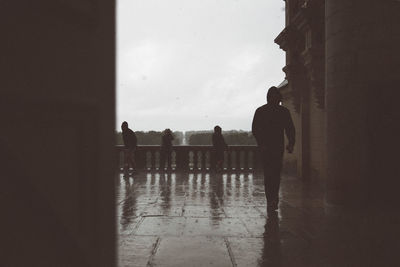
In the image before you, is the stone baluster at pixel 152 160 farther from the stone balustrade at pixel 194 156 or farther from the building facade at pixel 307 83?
the building facade at pixel 307 83

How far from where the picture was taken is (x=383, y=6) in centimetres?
640

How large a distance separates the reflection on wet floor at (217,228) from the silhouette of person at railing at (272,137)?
415mm

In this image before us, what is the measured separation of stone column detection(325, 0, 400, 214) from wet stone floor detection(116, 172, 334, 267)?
820 millimetres

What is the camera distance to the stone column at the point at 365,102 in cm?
639

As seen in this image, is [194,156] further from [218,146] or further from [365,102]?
[365,102]

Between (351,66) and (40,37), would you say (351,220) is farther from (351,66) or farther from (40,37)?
(40,37)

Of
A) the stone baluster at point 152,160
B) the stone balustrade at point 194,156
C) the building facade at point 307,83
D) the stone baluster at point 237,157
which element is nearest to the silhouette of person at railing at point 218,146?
the stone balustrade at point 194,156

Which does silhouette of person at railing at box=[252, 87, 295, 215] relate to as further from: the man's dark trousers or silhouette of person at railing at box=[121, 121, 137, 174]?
silhouette of person at railing at box=[121, 121, 137, 174]

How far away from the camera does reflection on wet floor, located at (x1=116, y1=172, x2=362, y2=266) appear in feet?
13.0

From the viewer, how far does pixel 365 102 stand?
21.3 feet

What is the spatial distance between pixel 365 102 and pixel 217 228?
318 cm

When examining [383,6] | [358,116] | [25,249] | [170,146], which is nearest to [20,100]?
[25,249]

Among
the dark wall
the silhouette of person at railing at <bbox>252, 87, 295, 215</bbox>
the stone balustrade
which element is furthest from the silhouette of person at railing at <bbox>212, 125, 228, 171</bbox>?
the dark wall

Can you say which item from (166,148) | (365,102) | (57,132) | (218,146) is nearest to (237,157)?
(218,146)
